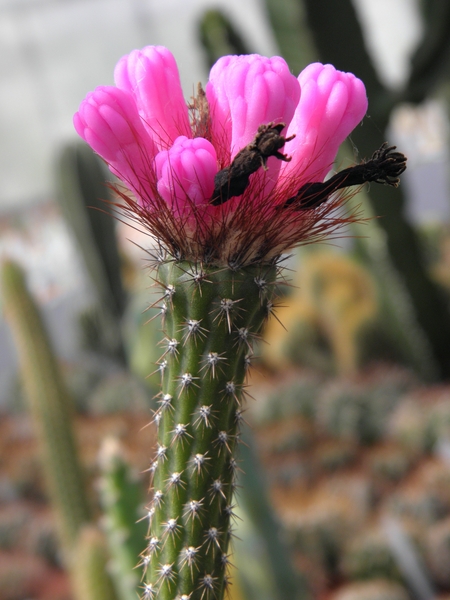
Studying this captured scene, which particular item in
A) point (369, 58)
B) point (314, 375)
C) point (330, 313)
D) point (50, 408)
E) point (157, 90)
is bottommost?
point (314, 375)

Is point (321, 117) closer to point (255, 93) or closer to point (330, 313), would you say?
point (255, 93)

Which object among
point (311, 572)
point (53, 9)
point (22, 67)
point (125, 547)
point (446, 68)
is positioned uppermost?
point (53, 9)

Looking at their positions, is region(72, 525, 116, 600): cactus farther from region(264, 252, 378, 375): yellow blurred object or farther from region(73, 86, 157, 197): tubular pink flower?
region(264, 252, 378, 375): yellow blurred object

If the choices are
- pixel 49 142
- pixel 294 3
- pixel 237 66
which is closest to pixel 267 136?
pixel 237 66

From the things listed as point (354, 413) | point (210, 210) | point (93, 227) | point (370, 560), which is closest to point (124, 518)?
point (210, 210)

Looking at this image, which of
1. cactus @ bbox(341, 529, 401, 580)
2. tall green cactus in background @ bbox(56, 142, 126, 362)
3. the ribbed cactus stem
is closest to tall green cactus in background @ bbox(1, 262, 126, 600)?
cactus @ bbox(341, 529, 401, 580)

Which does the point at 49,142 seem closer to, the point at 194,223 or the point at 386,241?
the point at 386,241
